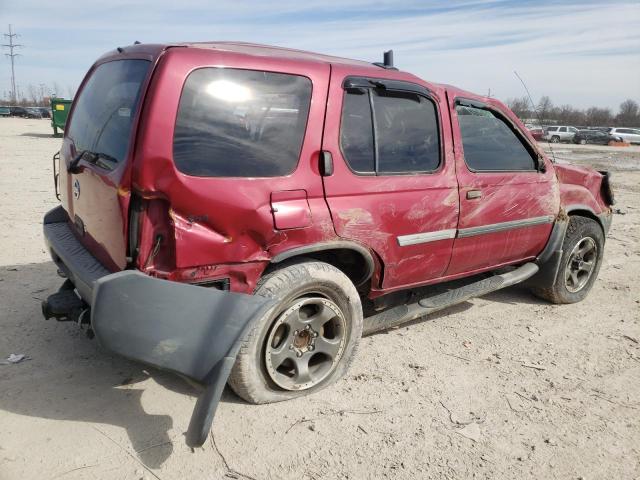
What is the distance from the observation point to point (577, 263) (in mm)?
4812

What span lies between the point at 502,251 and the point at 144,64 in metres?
2.91

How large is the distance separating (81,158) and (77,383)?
1326 mm

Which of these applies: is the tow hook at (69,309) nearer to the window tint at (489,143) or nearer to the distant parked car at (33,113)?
the window tint at (489,143)

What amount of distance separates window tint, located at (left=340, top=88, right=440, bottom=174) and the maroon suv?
0.04 ft

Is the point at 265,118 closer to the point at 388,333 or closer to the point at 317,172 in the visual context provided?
the point at 317,172

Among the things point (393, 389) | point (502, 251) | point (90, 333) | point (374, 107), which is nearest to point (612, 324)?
point (502, 251)

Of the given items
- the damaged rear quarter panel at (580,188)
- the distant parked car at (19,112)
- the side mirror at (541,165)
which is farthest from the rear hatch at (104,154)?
the distant parked car at (19,112)

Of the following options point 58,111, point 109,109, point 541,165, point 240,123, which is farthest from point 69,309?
point 58,111

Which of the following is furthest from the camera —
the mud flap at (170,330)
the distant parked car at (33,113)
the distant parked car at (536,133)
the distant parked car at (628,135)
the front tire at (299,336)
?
the distant parked car at (33,113)

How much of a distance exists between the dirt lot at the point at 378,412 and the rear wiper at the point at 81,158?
48.2 inches

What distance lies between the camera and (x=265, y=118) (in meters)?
2.76

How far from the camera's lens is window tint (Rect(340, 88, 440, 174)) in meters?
3.08

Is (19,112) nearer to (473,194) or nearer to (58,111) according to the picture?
(58,111)

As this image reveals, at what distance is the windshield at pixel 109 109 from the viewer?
2.64m
